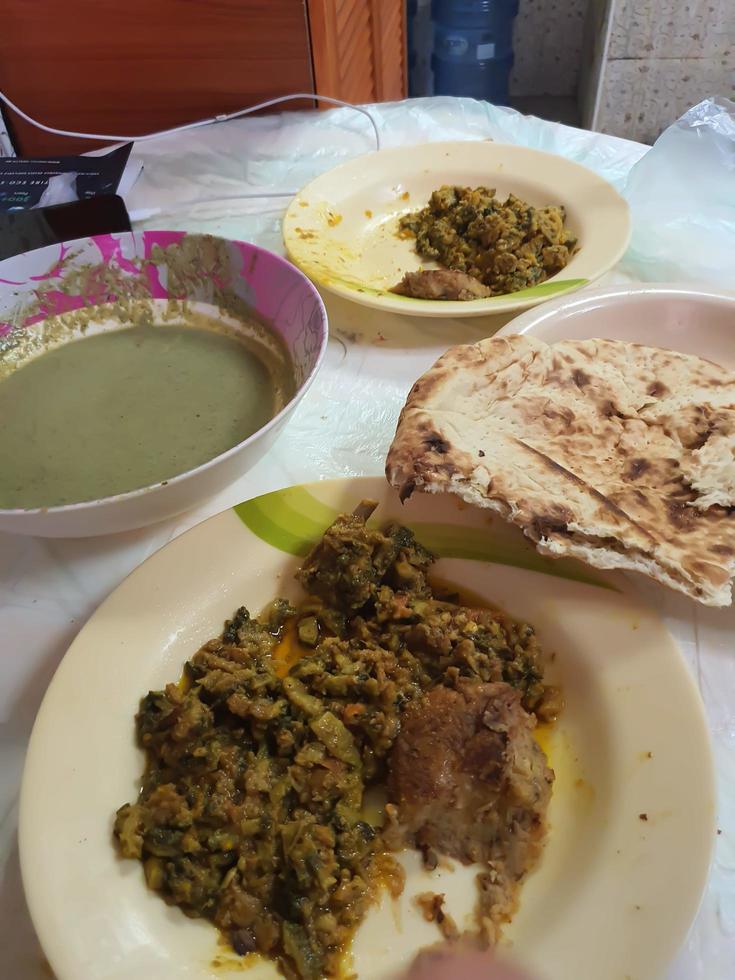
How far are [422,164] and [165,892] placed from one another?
2220 mm

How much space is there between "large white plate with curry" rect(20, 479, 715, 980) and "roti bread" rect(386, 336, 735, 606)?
3.9 inches

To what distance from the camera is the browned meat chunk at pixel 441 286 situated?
179 cm

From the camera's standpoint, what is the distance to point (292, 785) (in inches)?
38.8

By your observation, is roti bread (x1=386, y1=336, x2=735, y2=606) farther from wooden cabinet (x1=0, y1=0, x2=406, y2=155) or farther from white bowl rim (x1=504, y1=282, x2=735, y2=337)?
wooden cabinet (x1=0, y1=0, x2=406, y2=155)

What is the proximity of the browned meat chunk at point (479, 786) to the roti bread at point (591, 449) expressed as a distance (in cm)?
27

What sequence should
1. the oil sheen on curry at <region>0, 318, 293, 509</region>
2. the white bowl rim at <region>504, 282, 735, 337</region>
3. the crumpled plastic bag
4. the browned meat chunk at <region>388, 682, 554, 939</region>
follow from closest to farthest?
the browned meat chunk at <region>388, 682, 554, 939</region> → the oil sheen on curry at <region>0, 318, 293, 509</region> → the white bowl rim at <region>504, 282, 735, 337</region> → the crumpled plastic bag

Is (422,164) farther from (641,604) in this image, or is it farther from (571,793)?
(571,793)

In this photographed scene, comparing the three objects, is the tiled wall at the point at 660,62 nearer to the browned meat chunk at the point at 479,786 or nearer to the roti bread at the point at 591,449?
the roti bread at the point at 591,449

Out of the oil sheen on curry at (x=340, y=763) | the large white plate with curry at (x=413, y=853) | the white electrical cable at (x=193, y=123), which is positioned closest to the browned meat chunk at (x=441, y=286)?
the large white plate with curry at (x=413, y=853)

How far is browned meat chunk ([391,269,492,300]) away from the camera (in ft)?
5.88

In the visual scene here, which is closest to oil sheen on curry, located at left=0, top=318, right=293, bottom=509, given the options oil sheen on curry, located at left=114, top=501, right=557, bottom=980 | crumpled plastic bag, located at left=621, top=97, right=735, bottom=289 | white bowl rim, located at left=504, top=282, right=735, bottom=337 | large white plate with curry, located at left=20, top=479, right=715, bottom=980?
large white plate with curry, located at left=20, top=479, right=715, bottom=980

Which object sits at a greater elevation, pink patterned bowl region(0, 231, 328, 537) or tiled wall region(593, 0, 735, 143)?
pink patterned bowl region(0, 231, 328, 537)

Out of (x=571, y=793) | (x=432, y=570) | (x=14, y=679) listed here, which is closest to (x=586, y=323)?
(x=432, y=570)

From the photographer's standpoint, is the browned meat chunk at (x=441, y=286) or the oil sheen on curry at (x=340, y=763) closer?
the oil sheen on curry at (x=340, y=763)
